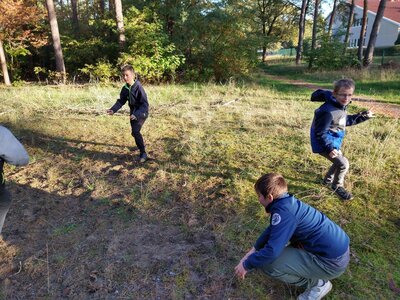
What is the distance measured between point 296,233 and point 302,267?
0.31m

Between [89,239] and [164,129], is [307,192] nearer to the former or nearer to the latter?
[89,239]

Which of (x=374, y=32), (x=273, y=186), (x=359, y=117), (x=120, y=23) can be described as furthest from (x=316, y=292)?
(x=374, y=32)

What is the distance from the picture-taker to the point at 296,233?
7.66 feet

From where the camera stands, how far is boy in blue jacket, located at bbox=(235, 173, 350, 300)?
221cm

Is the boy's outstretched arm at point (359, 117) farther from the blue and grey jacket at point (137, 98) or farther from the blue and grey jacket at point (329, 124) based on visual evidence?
the blue and grey jacket at point (137, 98)

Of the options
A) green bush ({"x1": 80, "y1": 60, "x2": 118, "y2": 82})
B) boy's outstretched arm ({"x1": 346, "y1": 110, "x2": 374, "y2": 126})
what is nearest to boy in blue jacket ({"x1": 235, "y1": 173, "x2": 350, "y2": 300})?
boy's outstretched arm ({"x1": 346, "y1": 110, "x2": 374, "y2": 126})

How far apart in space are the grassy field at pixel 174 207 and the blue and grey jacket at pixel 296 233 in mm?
543

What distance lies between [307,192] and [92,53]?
1417 centimetres

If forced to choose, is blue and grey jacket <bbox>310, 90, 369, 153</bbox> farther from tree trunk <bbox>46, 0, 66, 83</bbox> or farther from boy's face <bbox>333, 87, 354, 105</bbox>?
tree trunk <bbox>46, 0, 66, 83</bbox>

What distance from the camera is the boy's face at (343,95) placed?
350 cm

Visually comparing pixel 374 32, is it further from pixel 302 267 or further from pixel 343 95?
pixel 302 267

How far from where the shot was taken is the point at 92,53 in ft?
50.3

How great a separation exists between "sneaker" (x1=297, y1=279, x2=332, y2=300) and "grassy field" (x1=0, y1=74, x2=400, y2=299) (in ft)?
0.50

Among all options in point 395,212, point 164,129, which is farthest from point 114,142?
point 395,212
